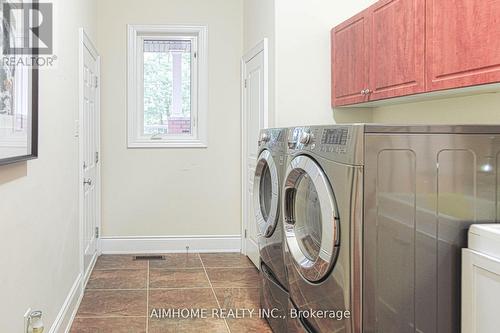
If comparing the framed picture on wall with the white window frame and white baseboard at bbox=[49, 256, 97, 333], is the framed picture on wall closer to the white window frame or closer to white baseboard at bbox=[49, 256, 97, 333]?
white baseboard at bbox=[49, 256, 97, 333]

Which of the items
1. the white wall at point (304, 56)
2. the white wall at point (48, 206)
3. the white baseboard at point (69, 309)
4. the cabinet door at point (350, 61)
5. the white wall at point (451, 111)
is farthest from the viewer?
the white wall at point (304, 56)

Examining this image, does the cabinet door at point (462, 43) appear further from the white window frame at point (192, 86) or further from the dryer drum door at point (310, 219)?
the white window frame at point (192, 86)

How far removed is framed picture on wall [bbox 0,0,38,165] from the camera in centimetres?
167

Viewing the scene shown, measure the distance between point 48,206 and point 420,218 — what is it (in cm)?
174

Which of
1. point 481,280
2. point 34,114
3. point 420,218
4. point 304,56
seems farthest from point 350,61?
point 34,114

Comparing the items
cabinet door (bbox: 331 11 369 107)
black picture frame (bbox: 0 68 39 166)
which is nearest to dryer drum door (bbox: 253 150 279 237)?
cabinet door (bbox: 331 11 369 107)

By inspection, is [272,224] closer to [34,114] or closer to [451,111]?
[451,111]

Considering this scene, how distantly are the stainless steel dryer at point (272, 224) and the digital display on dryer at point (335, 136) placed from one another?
0.64 m

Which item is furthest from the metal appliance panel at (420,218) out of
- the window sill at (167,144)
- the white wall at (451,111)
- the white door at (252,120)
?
the window sill at (167,144)

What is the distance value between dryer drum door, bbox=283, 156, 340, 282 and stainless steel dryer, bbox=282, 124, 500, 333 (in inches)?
0.5

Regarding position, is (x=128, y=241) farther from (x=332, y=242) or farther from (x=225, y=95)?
(x=332, y=242)

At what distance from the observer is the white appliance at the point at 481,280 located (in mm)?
1726

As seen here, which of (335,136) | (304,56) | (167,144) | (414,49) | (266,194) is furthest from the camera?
(167,144)

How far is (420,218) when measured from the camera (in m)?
1.88
